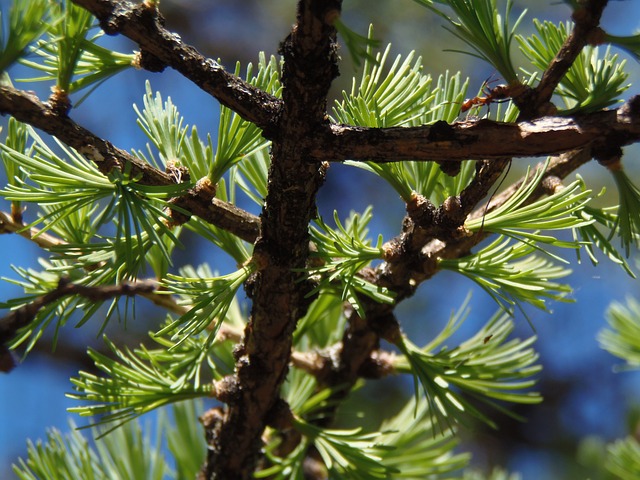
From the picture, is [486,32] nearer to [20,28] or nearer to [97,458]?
[20,28]

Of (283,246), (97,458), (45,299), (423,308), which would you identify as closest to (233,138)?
(283,246)

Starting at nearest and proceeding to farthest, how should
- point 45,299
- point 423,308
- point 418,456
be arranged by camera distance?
1. point 45,299
2. point 418,456
3. point 423,308

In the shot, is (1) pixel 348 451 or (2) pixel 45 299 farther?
(1) pixel 348 451

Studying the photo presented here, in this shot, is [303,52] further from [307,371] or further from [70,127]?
[307,371]

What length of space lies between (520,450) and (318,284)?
3.90 feet

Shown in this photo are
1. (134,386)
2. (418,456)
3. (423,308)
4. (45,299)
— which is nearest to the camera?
(45,299)

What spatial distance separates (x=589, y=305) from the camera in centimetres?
169

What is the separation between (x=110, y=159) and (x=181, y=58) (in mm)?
73

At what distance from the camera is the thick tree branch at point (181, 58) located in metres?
0.36

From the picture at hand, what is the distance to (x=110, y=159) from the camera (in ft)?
1.28

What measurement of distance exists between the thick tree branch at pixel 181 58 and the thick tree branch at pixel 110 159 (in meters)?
0.06

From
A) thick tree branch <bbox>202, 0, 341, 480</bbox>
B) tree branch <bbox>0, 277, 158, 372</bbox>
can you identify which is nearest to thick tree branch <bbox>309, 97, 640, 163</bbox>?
thick tree branch <bbox>202, 0, 341, 480</bbox>

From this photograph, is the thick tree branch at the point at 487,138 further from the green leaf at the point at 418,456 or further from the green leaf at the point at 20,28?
the green leaf at the point at 418,456

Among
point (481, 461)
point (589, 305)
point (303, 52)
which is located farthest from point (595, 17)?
point (589, 305)
